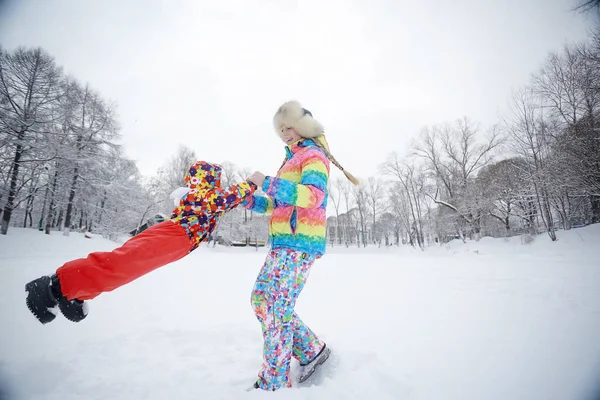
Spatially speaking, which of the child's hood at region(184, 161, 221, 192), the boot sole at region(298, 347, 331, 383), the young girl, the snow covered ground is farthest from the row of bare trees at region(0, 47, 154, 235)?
the boot sole at region(298, 347, 331, 383)

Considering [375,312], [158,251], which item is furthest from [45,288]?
[375,312]

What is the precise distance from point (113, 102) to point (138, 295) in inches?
717

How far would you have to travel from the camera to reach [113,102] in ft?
53.8

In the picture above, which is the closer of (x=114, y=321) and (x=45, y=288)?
(x=45, y=288)

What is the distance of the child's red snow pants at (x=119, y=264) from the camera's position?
1.09m

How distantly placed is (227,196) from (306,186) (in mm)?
511

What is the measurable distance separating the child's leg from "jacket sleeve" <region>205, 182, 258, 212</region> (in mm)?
431

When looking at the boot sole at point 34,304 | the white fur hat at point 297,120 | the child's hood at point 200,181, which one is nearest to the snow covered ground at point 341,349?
the boot sole at point 34,304

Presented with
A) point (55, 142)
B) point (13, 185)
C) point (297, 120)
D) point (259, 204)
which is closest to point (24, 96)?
point (55, 142)

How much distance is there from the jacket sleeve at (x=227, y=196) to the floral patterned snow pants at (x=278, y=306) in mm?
426

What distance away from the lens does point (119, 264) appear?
3.72ft

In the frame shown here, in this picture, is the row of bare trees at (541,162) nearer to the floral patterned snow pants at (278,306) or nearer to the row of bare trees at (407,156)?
the row of bare trees at (407,156)

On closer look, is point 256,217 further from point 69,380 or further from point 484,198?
point 69,380

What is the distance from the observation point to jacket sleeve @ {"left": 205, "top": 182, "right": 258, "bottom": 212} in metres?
1.46
